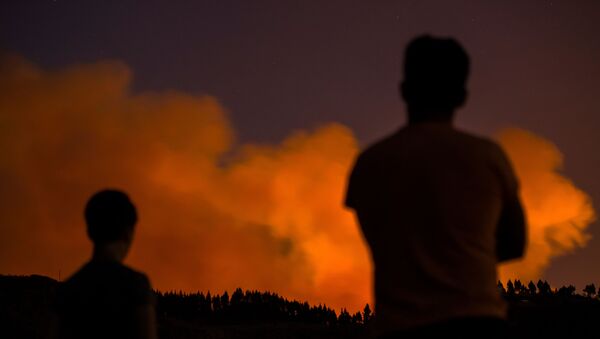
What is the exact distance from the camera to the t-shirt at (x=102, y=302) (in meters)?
4.11

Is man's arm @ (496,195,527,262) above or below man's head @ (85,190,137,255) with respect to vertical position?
below

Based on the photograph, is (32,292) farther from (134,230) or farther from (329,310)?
(134,230)

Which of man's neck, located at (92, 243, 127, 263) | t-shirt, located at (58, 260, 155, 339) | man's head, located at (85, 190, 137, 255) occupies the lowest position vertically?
t-shirt, located at (58, 260, 155, 339)

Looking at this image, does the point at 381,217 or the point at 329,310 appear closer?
the point at 381,217

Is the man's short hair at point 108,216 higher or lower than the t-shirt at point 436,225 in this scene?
higher

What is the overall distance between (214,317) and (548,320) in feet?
70.7

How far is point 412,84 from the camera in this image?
3143mm

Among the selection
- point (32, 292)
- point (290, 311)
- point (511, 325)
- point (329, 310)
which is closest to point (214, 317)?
point (290, 311)

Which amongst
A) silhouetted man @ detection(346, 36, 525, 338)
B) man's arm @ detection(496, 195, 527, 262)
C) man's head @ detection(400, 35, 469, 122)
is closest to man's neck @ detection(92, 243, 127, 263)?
silhouetted man @ detection(346, 36, 525, 338)

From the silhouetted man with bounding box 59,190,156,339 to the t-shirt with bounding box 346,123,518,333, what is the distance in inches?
68.2

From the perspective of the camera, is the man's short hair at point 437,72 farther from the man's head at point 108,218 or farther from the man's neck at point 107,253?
the man's neck at point 107,253

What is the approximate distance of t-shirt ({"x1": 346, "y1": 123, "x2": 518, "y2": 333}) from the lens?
2789mm

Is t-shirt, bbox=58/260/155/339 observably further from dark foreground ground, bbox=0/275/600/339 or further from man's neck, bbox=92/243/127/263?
dark foreground ground, bbox=0/275/600/339

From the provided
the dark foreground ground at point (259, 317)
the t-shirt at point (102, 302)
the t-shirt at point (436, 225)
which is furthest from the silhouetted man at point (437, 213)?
the dark foreground ground at point (259, 317)
